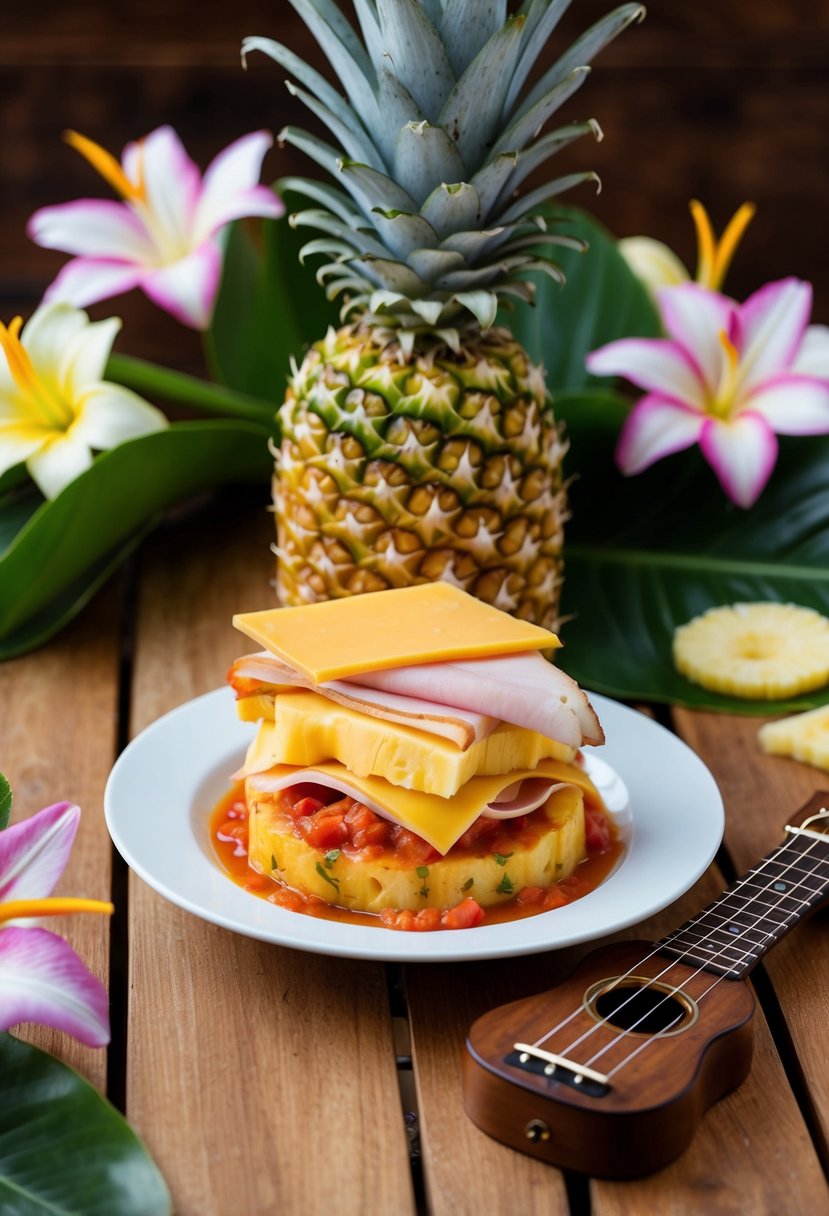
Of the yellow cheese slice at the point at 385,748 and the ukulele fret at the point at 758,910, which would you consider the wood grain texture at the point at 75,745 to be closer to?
the yellow cheese slice at the point at 385,748

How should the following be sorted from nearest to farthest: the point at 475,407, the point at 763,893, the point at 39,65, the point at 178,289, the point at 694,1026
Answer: the point at 694,1026 → the point at 763,893 → the point at 475,407 → the point at 178,289 → the point at 39,65

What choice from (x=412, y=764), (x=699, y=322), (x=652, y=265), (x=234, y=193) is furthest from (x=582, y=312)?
(x=412, y=764)

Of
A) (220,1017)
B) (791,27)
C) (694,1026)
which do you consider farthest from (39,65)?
(694,1026)

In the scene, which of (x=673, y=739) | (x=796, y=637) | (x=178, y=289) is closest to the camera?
(x=673, y=739)

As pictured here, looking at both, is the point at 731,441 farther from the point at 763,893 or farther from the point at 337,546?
the point at 763,893

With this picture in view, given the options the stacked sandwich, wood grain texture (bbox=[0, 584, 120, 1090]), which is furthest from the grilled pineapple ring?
wood grain texture (bbox=[0, 584, 120, 1090])

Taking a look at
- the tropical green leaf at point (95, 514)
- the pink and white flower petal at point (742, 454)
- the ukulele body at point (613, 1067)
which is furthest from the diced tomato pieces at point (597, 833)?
the tropical green leaf at point (95, 514)
